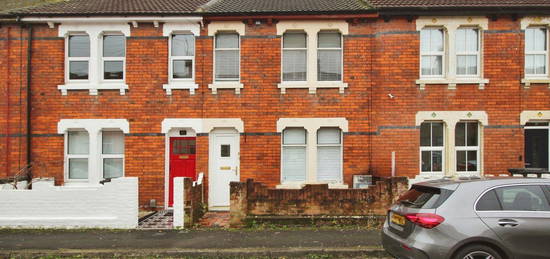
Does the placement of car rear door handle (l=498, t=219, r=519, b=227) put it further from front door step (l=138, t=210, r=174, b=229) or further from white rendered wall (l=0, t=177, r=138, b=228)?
white rendered wall (l=0, t=177, r=138, b=228)

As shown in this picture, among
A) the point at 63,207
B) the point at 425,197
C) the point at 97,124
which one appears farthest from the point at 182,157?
the point at 425,197

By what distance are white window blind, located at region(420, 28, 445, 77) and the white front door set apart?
19.4 feet

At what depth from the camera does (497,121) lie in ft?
34.2

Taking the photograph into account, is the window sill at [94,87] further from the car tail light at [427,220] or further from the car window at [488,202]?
the car window at [488,202]

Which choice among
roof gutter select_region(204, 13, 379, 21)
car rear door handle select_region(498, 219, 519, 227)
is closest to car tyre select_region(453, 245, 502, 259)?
car rear door handle select_region(498, 219, 519, 227)

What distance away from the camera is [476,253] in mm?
4695

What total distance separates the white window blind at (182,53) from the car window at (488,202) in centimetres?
833

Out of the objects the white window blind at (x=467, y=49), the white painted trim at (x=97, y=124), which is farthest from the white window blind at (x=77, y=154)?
the white window blind at (x=467, y=49)

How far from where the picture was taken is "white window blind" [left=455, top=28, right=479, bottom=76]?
10.6 meters

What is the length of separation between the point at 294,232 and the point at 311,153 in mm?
3157

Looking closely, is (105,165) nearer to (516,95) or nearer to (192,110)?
(192,110)

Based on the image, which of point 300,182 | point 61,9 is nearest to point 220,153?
point 300,182

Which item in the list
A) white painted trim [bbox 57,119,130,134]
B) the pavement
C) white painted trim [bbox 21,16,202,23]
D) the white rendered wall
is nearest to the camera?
the pavement

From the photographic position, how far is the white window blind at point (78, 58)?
426 inches
